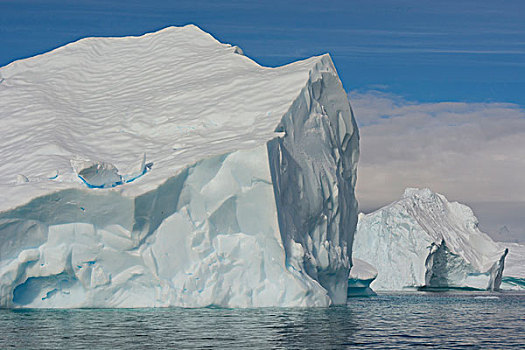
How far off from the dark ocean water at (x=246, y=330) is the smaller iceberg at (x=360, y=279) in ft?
42.6

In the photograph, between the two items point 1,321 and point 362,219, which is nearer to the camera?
point 1,321

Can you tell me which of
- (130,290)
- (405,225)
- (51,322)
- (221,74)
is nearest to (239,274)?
(130,290)

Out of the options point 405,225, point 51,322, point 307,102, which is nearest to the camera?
point 51,322

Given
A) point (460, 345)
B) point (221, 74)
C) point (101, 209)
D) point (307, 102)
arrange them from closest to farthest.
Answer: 1. point (460, 345)
2. point (101, 209)
3. point (307, 102)
4. point (221, 74)

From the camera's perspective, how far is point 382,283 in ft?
151

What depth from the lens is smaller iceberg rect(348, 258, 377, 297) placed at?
32.2 meters

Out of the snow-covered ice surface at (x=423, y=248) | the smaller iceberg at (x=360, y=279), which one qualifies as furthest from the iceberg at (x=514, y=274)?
the smaller iceberg at (x=360, y=279)

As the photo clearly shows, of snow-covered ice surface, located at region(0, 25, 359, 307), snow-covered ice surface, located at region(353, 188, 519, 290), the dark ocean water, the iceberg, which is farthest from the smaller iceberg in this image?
the iceberg

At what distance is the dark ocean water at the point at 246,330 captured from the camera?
11.8 m

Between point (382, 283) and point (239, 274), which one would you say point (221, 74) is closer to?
point (239, 274)

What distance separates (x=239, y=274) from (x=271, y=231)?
143 centimetres

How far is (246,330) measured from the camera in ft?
44.0

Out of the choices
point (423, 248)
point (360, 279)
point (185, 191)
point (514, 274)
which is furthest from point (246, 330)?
point (514, 274)

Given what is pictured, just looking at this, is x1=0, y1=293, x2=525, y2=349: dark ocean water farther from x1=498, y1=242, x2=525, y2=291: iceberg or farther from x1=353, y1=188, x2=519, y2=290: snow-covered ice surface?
x1=498, y1=242, x2=525, y2=291: iceberg
